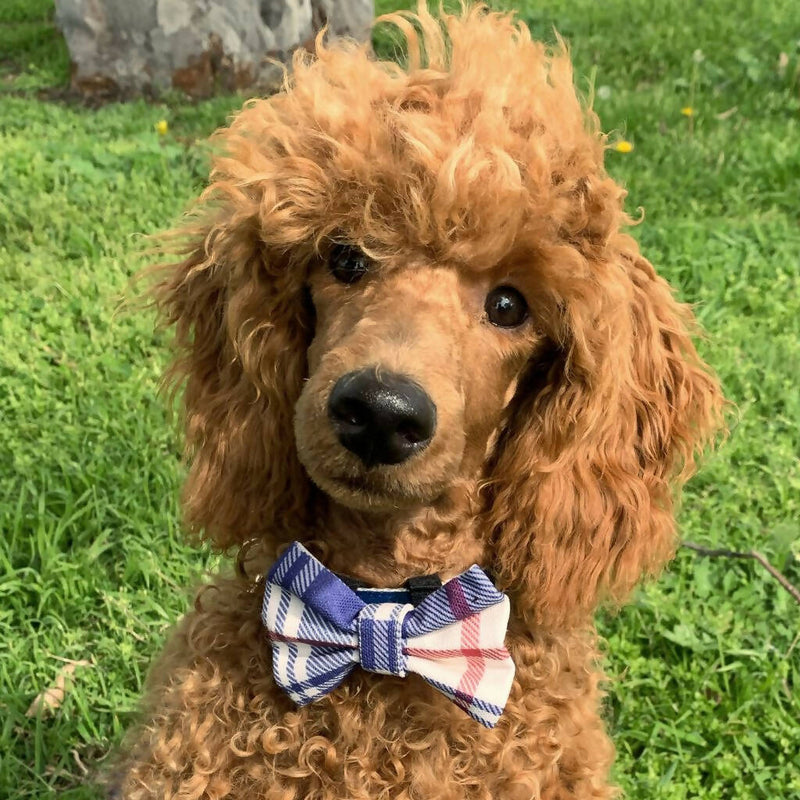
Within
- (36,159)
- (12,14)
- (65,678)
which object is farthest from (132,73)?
(65,678)

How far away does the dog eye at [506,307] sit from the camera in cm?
166

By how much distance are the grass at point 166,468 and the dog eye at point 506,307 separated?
1.01 metres

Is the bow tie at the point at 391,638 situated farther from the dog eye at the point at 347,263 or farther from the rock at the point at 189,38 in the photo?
the rock at the point at 189,38

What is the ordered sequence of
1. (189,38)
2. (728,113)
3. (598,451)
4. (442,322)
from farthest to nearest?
(189,38)
(728,113)
(598,451)
(442,322)

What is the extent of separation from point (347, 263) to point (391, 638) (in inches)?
25.3

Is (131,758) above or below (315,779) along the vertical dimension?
below

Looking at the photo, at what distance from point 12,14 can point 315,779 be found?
9.29 meters

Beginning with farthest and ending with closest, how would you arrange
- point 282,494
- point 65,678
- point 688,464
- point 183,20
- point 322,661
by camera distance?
point 183,20 < point 65,678 < point 688,464 < point 282,494 < point 322,661

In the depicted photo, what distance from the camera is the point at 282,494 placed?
1771 millimetres

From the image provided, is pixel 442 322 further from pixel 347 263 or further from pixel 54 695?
pixel 54 695

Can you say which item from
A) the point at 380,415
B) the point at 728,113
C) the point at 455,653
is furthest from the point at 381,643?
the point at 728,113

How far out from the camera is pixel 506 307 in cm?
167

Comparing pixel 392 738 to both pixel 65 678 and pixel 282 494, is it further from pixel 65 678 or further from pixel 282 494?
pixel 65 678

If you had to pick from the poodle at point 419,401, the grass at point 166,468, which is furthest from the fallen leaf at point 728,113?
the poodle at point 419,401
